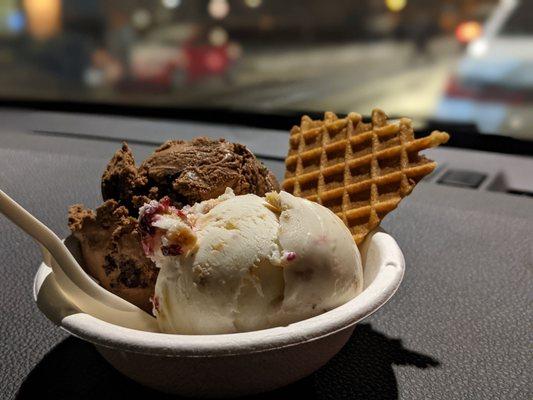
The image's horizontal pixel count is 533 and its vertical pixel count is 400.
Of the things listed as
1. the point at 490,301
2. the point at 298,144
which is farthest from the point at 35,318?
the point at 490,301

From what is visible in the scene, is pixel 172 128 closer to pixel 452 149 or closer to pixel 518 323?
pixel 452 149

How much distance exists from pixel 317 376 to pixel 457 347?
0.24 meters

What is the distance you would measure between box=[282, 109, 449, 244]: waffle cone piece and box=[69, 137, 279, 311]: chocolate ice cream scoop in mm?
134

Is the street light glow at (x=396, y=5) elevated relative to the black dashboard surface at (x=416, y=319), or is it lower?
elevated

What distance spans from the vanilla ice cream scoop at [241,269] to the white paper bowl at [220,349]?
4 centimetres

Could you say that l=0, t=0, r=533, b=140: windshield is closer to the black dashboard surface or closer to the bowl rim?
the black dashboard surface

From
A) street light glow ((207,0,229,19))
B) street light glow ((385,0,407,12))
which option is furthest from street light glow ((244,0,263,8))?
street light glow ((385,0,407,12))

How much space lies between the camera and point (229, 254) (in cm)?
72

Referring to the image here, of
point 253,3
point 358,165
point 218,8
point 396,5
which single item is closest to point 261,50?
point 253,3

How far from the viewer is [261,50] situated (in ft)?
26.1

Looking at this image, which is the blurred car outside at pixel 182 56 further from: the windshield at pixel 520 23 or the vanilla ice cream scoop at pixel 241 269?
the vanilla ice cream scoop at pixel 241 269

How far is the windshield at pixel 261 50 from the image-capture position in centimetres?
523

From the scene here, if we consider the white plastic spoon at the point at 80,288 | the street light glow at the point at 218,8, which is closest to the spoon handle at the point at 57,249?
the white plastic spoon at the point at 80,288

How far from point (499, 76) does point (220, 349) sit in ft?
13.9
